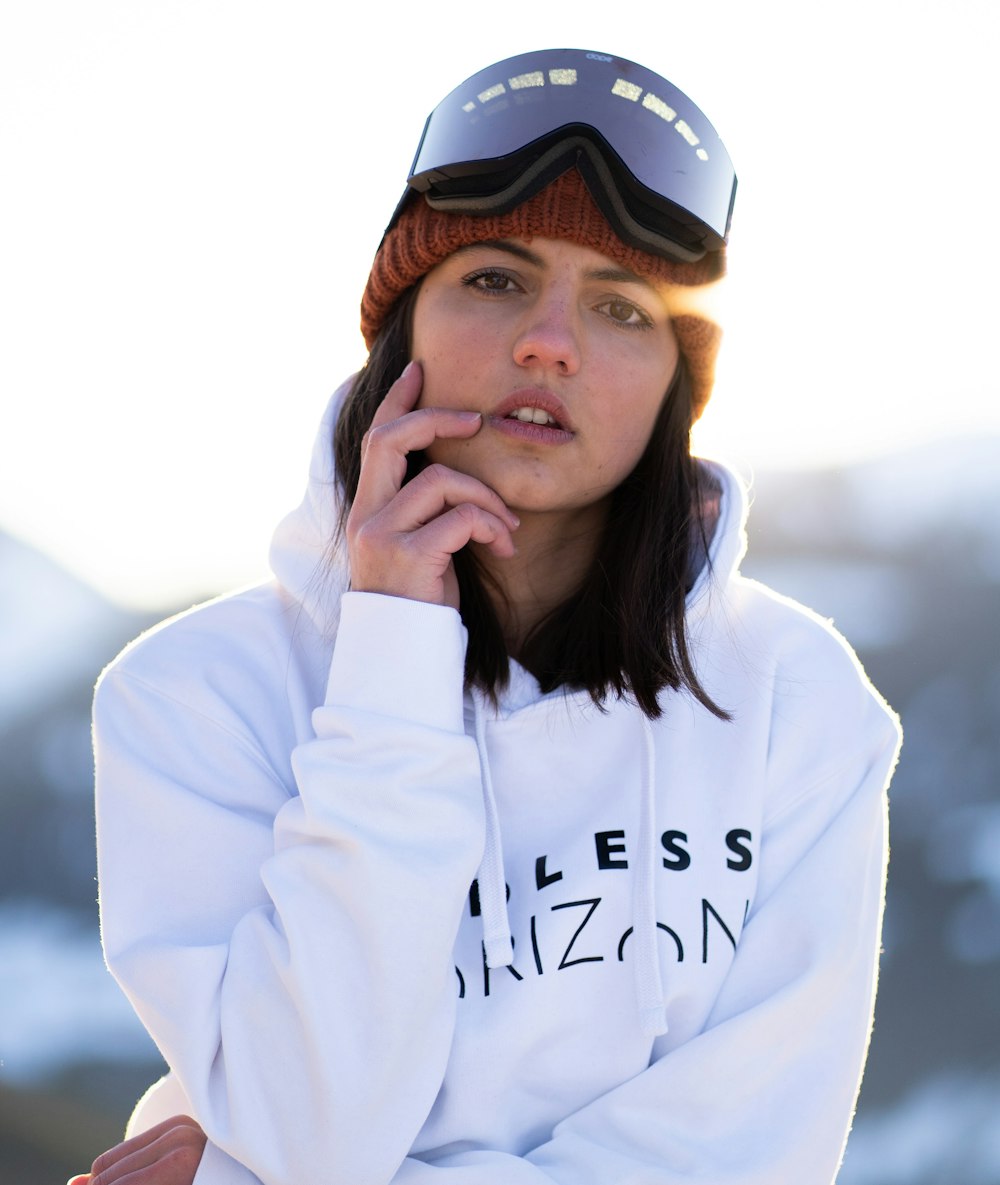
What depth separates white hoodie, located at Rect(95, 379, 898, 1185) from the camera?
162cm

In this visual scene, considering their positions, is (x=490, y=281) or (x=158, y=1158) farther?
(x=490, y=281)

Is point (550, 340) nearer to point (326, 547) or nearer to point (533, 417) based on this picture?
point (533, 417)

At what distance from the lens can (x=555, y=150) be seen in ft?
6.57

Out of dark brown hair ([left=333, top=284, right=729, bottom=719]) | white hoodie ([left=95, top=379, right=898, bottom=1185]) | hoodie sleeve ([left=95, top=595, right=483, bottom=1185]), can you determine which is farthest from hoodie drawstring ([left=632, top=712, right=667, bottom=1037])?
hoodie sleeve ([left=95, top=595, right=483, bottom=1185])

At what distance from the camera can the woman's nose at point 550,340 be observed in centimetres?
187

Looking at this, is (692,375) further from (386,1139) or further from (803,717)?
(386,1139)

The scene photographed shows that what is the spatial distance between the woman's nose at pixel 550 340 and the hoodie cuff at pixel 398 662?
39 cm

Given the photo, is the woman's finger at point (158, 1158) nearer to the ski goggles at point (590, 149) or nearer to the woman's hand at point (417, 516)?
the woman's hand at point (417, 516)

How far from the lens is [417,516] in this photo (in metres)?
1.84

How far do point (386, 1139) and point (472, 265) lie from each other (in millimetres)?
1249

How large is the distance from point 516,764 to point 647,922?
1.05 ft

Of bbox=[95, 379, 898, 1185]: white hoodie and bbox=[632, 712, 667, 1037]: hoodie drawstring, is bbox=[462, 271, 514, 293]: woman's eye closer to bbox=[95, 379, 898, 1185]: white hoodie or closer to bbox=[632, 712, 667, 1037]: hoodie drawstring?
bbox=[95, 379, 898, 1185]: white hoodie

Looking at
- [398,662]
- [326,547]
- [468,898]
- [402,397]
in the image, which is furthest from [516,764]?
[402,397]

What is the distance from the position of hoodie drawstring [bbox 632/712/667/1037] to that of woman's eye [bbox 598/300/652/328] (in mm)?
659
